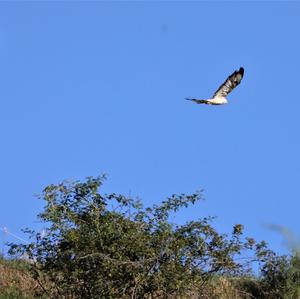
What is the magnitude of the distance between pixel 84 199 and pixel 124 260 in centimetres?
116

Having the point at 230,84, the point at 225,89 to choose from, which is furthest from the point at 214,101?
the point at 230,84

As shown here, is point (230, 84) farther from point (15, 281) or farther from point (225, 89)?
point (15, 281)

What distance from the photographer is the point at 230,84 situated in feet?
38.9

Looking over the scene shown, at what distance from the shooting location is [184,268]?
11.3 metres

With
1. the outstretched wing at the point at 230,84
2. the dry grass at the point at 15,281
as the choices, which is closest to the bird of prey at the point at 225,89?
the outstretched wing at the point at 230,84

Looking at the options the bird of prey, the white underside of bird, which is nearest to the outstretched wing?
the bird of prey

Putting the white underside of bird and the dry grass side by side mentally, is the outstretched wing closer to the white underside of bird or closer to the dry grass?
the white underside of bird

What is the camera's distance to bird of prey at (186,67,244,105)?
11.3 m

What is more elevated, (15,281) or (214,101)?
(214,101)

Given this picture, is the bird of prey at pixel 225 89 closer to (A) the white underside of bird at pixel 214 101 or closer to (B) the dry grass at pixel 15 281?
Result: (A) the white underside of bird at pixel 214 101

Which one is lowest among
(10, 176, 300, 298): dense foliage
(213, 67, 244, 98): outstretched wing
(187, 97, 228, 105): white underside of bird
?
(10, 176, 300, 298): dense foliage

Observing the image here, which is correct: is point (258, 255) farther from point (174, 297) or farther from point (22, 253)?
point (22, 253)

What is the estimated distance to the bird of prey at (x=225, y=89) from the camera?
37.0 ft

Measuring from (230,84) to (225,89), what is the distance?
6.2 inches
